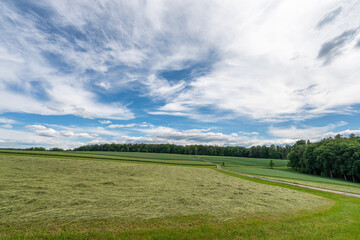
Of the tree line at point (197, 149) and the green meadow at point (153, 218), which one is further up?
the tree line at point (197, 149)

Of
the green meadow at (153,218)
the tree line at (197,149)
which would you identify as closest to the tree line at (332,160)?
the green meadow at (153,218)

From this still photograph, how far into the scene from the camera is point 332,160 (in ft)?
166

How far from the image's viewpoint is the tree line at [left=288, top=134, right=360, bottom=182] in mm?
44906

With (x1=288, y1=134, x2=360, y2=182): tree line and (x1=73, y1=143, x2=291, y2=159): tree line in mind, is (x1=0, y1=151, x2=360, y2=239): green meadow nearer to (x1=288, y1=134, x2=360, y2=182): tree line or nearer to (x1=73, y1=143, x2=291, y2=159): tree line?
(x1=288, y1=134, x2=360, y2=182): tree line

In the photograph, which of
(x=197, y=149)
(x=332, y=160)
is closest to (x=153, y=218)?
(x=332, y=160)

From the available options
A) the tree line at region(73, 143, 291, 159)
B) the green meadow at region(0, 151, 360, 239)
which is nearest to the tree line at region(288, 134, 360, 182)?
the green meadow at region(0, 151, 360, 239)

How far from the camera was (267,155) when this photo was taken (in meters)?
133

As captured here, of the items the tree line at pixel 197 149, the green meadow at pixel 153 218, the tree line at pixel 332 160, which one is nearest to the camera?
the green meadow at pixel 153 218

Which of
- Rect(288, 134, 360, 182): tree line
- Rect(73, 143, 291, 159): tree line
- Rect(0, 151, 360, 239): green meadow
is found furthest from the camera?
Rect(73, 143, 291, 159): tree line

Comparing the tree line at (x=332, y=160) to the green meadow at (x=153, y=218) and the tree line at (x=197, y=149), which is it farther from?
the tree line at (x=197, y=149)

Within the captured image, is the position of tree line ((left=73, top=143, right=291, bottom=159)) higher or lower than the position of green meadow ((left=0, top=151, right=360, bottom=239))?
higher

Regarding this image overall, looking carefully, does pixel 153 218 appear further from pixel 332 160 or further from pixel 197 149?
pixel 197 149

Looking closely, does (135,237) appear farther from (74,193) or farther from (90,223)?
(74,193)

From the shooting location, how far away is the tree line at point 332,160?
44906 mm
